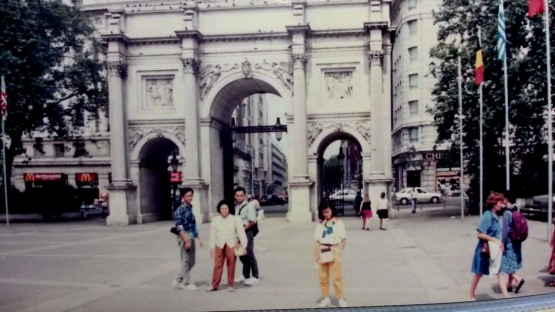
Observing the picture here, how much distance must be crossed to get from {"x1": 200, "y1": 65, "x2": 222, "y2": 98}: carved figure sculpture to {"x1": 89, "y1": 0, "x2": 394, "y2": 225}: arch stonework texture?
50 millimetres

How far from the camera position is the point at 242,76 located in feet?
83.0

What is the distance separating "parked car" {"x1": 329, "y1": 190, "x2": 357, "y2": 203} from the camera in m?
25.2

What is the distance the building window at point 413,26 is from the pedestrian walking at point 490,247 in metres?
30.5

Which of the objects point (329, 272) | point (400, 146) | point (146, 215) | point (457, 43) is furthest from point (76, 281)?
point (400, 146)

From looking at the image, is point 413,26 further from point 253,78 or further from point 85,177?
point 85,177

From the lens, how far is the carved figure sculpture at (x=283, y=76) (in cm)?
2538

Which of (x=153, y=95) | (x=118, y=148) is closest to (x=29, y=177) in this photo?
(x=118, y=148)

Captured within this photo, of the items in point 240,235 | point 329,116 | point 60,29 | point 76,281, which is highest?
point 60,29

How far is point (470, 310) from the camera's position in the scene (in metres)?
1.77

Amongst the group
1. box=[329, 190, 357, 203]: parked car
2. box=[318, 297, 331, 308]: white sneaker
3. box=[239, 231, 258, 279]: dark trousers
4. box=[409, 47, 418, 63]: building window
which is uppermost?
box=[409, 47, 418, 63]: building window

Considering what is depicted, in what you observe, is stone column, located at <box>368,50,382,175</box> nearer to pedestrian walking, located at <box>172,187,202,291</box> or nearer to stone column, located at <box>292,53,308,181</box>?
stone column, located at <box>292,53,308,181</box>

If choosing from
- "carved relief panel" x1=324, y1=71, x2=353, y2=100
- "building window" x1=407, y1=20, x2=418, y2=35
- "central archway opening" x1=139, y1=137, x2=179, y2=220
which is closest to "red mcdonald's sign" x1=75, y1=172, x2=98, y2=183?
"central archway opening" x1=139, y1=137, x2=179, y2=220

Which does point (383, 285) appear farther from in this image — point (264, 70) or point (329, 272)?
point (264, 70)

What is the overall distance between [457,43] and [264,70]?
948 cm
